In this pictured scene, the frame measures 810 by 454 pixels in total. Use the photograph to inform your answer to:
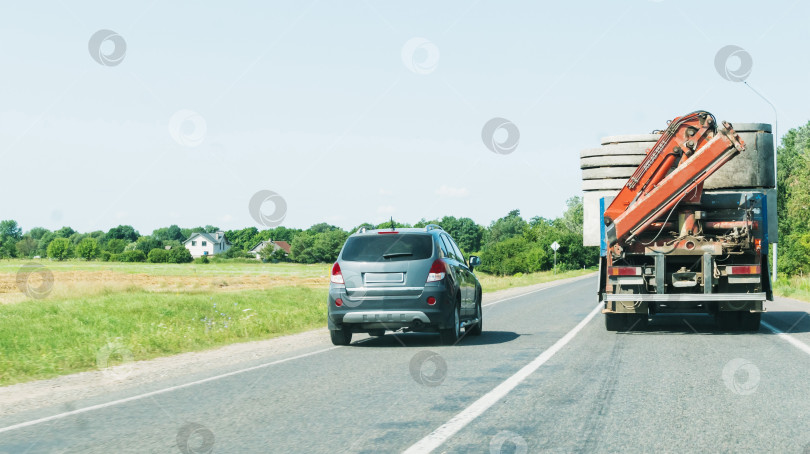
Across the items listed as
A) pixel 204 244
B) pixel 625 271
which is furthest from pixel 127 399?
pixel 204 244

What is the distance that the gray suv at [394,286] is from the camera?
447 inches

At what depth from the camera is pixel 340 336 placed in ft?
39.5

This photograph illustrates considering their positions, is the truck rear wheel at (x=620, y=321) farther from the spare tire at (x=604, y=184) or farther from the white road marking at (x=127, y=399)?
the white road marking at (x=127, y=399)

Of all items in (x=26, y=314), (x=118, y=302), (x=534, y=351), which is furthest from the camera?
(x=118, y=302)

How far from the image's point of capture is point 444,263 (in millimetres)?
11656

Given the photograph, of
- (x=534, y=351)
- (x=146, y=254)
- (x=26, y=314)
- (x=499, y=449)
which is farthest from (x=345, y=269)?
(x=146, y=254)

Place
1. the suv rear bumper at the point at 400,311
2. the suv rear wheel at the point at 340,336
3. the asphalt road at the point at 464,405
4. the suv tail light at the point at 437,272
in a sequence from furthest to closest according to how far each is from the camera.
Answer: the suv rear wheel at the point at 340,336 < the suv tail light at the point at 437,272 < the suv rear bumper at the point at 400,311 < the asphalt road at the point at 464,405

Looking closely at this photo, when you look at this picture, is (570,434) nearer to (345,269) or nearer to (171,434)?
(171,434)

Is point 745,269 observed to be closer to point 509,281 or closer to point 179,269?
point 509,281

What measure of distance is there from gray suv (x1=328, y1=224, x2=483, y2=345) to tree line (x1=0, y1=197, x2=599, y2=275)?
35.4 meters

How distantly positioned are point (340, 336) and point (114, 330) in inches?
296

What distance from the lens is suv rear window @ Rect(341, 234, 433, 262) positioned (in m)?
11.6

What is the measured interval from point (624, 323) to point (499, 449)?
934 centimetres

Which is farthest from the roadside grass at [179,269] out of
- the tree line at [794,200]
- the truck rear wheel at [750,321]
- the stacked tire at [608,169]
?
the truck rear wheel at [750,321]
